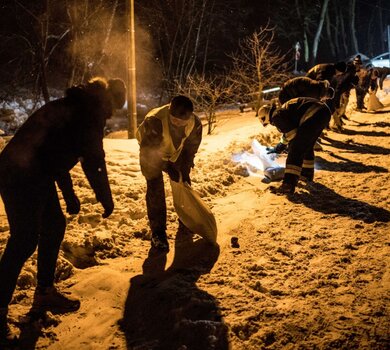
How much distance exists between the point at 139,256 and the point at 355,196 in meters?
3.05

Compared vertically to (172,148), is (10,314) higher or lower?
lower

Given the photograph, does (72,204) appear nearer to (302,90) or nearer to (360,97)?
(302,90)

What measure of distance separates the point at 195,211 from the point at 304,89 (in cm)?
370

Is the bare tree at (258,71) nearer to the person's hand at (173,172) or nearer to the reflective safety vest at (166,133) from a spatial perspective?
the reflective safety vest at (166,133)

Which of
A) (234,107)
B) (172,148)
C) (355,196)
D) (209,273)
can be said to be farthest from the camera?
(234,107)

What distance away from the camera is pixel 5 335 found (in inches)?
105

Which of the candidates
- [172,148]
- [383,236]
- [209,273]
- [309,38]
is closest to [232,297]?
[209,273]


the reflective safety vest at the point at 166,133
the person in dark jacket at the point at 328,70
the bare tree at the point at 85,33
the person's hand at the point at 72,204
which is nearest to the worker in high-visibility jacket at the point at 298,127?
the reflective safety vest at the point at 166,133

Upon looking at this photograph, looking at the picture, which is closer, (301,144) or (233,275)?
(233,275)

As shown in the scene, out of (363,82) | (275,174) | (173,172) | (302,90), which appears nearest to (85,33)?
(363,82)

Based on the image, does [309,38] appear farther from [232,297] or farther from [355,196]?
[232,297]

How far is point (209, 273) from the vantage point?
3.57 m

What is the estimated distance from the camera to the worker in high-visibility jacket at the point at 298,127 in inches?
218

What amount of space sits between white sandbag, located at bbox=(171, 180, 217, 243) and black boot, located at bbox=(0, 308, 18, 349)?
75.2 inches
